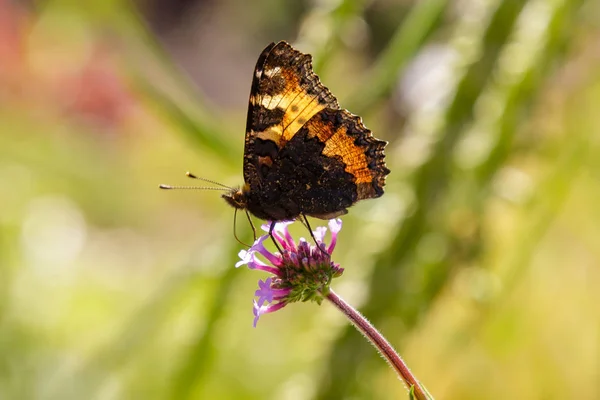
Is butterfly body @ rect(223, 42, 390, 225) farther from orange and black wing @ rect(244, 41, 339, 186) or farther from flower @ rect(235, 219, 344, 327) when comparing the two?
flower @ rect(235, 219, 344, 327)

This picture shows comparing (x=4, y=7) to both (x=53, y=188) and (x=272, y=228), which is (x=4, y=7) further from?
(x=272, y=228)

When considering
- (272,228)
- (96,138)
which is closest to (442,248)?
(272,228)

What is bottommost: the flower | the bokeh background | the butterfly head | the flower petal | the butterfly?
the flower

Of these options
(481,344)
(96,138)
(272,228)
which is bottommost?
(272,228)

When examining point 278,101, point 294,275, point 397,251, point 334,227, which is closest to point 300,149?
point 278,101

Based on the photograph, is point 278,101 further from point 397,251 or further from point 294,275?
point 397,251

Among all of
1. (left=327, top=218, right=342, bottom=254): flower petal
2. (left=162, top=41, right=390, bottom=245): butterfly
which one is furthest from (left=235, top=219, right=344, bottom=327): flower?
(left=162, top=41, right=390, bottom=245): butterfly

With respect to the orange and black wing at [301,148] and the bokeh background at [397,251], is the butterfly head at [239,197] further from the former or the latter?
the bokeh background at [397,251]

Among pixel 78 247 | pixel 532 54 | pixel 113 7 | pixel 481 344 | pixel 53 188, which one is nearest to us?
pixel 532 54
